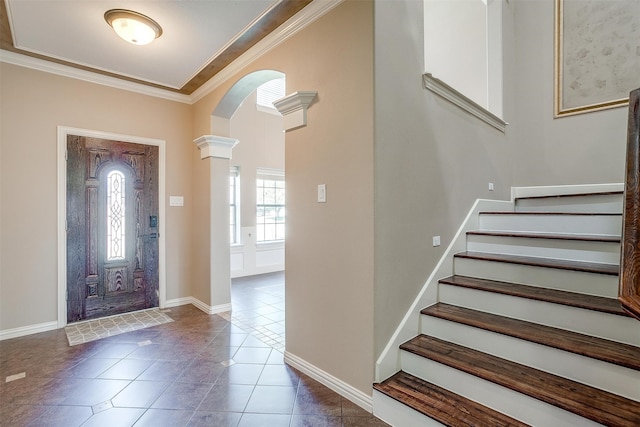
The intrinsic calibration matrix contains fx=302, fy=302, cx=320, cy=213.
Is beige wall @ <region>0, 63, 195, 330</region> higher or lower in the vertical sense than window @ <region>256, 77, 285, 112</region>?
lower

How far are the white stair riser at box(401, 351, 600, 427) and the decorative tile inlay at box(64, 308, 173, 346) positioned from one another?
289cm

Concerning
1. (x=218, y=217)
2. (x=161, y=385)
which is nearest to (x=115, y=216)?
(x=218, y=217)

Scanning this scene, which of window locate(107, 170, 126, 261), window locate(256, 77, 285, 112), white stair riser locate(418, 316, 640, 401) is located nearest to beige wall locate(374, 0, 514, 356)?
white stair riser locate(418, 316, 640, 401)

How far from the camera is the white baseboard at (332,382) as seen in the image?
76.7 inches

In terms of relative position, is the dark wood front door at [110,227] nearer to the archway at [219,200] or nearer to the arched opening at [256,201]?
the archway at [219,200]

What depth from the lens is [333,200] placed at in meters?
2.17

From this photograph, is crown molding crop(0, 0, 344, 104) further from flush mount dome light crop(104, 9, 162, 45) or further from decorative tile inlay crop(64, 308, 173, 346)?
decorative tile inlay crop(64, 308, 173, 346)

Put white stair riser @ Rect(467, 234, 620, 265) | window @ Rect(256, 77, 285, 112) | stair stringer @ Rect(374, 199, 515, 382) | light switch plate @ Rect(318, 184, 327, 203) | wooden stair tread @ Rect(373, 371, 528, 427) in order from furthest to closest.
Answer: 1. window @ Rect(256, 77, 285, 112)
2. light switch plate @ Rect(318, 184, 327, 203)
3. white stair riser @ Rect(467, 234, 620, 265)
4. stair stringer @ Rect(374, 199, 515, 382)
5. wooden stair tread @ Rect(373, 371, 528, 427)

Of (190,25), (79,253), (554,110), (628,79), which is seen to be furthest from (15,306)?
(628,79)

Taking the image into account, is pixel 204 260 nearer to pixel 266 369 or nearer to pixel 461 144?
pixel 266 369

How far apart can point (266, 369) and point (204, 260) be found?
1.94 meters

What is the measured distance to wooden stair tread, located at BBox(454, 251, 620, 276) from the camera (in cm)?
194

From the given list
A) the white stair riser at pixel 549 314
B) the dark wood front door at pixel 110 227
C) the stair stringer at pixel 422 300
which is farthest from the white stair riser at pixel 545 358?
the dark wood front door at pixel 110 227

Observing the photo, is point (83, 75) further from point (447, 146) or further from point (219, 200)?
point (447, 146)
